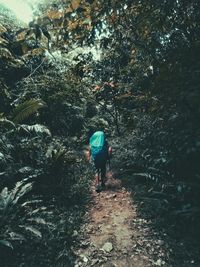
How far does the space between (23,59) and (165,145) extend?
1054cm

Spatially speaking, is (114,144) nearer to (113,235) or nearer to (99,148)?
(99,148)

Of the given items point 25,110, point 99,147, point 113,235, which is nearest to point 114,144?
point 25,110

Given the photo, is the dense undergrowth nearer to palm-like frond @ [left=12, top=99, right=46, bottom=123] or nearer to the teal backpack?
palm-like frond @ [left=12, top=99, right=46, bottom=123]

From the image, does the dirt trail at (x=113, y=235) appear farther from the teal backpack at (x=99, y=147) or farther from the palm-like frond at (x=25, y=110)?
the palm-like frond at (x=25, y=110)

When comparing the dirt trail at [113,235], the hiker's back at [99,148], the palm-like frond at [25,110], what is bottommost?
the dirt trail at [113,235]

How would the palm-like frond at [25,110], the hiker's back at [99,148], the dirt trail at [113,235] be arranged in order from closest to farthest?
the dirt trail at [113,235]
the hiker's back at [99,148]
the palm-like frond at [25,110]

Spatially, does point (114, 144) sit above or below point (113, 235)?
above

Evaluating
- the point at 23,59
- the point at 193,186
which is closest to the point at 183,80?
the point at 193,186

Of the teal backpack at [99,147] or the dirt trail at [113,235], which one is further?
the teal backpack at [99,147]

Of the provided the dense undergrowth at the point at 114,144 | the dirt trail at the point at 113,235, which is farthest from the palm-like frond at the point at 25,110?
the dirt trail at the point at 113,235

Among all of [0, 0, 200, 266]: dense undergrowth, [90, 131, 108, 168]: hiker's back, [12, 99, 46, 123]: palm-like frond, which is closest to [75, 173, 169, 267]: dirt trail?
[0, 0, 200, 266]: dense undergrowth

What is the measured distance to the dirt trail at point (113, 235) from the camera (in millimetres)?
6258

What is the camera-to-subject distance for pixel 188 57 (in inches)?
257

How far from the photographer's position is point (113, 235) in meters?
7.16
